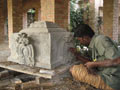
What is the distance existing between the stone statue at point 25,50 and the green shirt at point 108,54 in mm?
1166

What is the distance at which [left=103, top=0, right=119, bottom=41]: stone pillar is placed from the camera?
21.6 ft

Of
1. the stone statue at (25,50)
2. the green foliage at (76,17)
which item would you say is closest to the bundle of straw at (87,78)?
the stone statue at (25,50)

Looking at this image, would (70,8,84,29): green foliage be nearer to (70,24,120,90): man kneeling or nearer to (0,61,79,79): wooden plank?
(0,61,79,79): wooden plank

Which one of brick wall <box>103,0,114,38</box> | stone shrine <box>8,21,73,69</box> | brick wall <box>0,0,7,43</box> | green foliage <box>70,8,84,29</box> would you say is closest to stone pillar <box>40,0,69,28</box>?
stone shrine <box>8,21,73,69</box>

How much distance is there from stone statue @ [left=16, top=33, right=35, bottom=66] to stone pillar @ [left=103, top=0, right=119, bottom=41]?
15.7 ft

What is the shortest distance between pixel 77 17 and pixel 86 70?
8447mm

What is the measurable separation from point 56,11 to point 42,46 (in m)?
1.67

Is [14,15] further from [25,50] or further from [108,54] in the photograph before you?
[108,54]

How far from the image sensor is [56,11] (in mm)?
4094

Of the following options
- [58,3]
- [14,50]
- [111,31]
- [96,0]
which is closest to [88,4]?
[96,0]

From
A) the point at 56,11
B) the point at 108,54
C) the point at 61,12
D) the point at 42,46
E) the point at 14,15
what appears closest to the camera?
the point at 108,54

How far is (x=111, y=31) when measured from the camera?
6.59 meters

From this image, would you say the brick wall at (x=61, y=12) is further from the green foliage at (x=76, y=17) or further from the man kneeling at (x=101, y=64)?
the green foliage at (x=76, y=17)

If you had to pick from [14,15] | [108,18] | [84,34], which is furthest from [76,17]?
[84,34]
